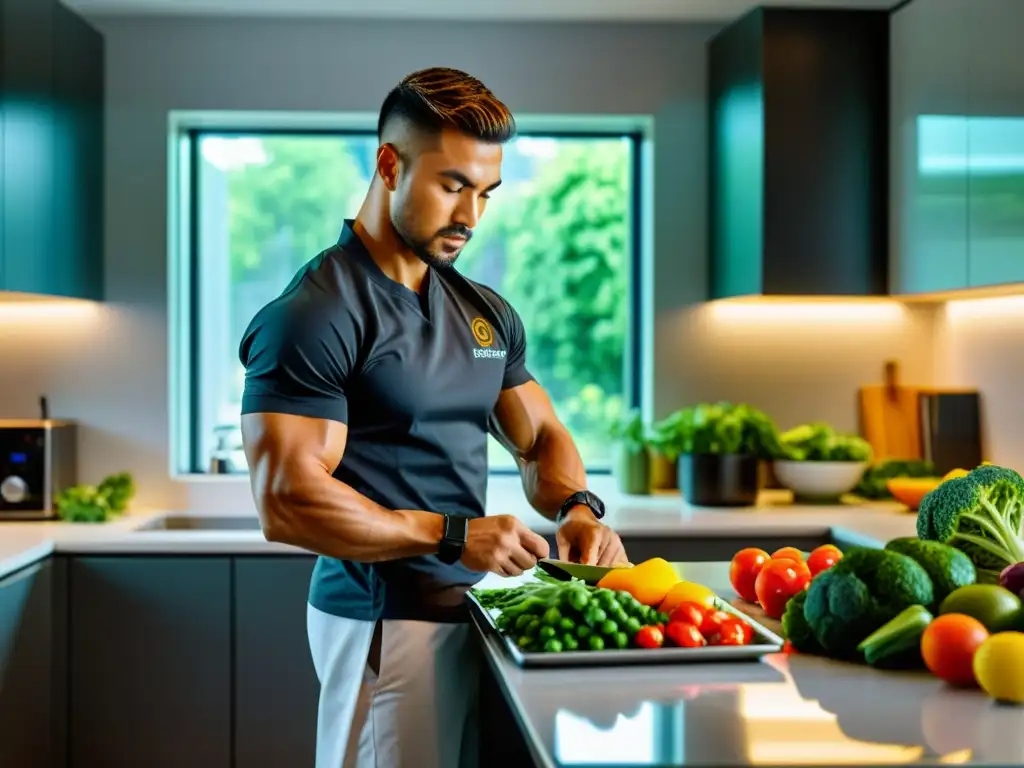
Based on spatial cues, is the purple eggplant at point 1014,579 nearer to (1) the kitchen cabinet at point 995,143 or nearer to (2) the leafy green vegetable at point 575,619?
(2) the leafy green vegetable at point 575,619

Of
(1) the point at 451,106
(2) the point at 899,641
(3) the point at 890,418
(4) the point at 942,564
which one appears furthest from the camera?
(3) the point at 890,418

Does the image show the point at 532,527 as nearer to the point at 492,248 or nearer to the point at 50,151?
the point at 492,248

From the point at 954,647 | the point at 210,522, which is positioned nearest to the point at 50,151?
the point at 210,522

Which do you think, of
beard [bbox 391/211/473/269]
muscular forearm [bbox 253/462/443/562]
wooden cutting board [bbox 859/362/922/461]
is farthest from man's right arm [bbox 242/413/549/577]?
wooden cutting board [bbox 859/362/922/461]

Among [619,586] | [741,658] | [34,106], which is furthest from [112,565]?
[741,658]

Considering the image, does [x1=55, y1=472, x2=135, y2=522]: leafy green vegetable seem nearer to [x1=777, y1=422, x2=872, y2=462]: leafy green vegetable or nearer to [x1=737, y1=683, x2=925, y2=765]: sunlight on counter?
[x1=777, y1=422, x2=872, y2=462]: leafy green vegetable

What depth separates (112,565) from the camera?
3068 millimetres

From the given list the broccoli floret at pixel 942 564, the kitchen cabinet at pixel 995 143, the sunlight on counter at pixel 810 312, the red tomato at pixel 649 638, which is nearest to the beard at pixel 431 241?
the red tomato at pixel 649 638

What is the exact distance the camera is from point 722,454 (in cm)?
352

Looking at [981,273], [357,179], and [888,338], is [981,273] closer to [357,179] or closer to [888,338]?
[888,338]

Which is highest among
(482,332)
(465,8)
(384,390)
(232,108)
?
(465,8)

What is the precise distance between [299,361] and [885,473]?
243 cm

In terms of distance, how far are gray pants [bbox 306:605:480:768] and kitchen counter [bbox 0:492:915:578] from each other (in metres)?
1.13

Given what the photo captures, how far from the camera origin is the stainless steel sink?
3637 mm
